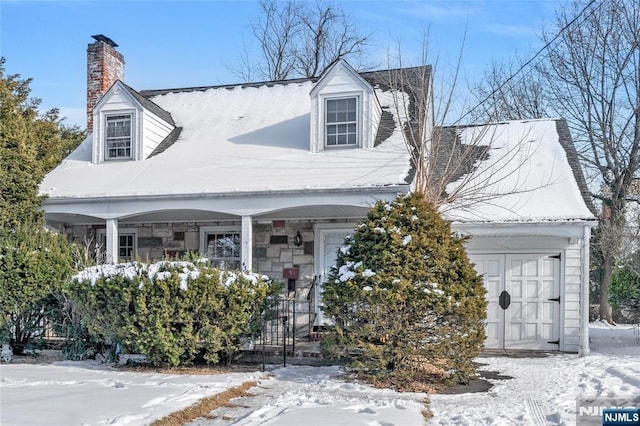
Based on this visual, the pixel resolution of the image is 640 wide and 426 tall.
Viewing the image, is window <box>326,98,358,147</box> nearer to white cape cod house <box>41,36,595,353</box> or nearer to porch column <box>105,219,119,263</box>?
white cape cod house <box>41,36,595,353</box>

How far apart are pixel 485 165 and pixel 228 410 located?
7.90 m

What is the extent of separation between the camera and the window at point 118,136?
39.3ft

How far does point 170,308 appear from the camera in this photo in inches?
291

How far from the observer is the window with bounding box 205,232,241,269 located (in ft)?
37.8

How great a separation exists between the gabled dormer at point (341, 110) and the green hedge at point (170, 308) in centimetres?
406

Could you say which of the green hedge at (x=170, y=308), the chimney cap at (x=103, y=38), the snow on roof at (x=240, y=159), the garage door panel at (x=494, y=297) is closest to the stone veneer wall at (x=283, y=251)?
the snow on roof at (x=240, y=159)

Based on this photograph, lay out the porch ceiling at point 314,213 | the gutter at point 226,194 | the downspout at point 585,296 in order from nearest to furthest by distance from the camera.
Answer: the gutter at point 226,194
the downspout at point 585,296
the porch ceiling at point 314,213

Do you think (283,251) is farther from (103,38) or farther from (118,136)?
(103,38)

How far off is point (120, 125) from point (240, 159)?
10.3 ft

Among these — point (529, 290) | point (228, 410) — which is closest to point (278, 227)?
point (529, 290)

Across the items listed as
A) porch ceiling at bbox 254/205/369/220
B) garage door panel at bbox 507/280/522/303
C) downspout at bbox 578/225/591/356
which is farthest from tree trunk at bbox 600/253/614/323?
porch ceiling at bbox 254/205/369/220

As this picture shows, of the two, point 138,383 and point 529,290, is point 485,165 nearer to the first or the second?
point 529,290

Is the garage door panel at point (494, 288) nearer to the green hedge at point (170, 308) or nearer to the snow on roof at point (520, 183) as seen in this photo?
the snow on roof at point (520, 183)

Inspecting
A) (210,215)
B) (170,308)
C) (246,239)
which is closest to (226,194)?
(246,239)
